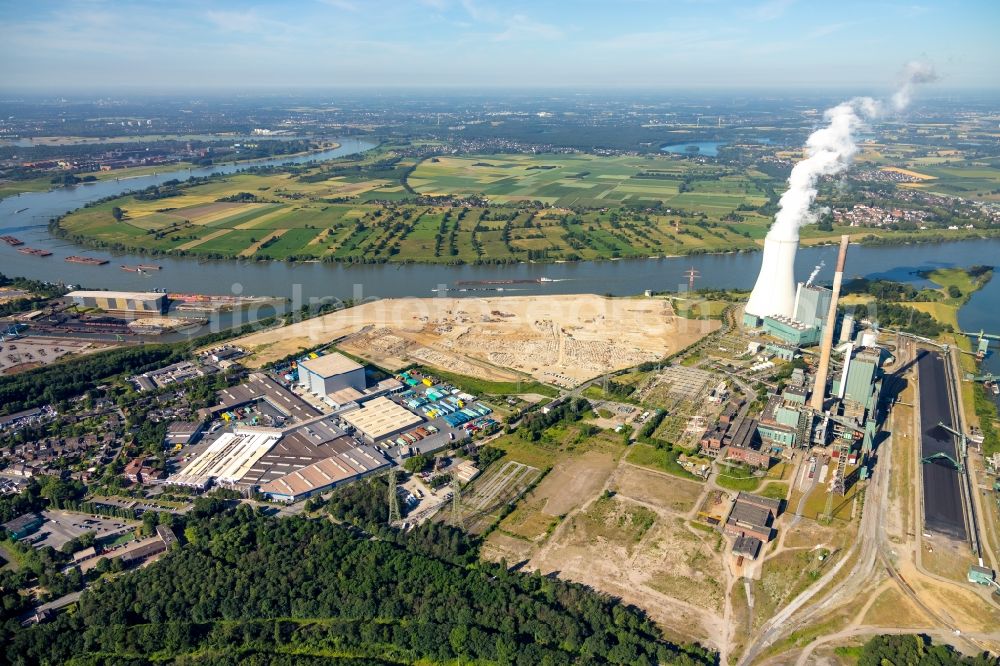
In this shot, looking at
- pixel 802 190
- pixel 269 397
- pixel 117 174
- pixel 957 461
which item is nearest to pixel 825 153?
pixel 802 190

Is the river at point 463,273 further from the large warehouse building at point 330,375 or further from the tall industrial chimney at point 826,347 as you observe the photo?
the tall industrial chimney at point 826,347

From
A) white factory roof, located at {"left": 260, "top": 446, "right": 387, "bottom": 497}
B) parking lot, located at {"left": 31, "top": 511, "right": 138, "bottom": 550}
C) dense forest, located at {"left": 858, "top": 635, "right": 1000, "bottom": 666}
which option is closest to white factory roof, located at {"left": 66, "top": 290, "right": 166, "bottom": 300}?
parking lot, located at {"left": 31, "top": 511, "right": 138, "bottom": 550}

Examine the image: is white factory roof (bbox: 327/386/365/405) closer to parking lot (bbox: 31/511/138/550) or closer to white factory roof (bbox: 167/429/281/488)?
white factory roof (bbox: 167/429/281/488)

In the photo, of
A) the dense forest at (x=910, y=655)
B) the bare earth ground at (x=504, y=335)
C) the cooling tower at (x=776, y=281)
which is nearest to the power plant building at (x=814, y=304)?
the cooling tower at (x=776, y=281)

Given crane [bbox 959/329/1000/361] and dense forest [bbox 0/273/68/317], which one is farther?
dense forest [bbox 0/273/68/317]

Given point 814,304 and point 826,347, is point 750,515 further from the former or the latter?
point 814,304

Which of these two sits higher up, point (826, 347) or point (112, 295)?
point (826, 347)

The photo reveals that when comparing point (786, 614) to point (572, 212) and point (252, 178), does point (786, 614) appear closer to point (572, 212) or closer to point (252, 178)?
point (572, 212)

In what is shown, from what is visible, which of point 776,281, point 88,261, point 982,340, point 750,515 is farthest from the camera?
point 88,261
